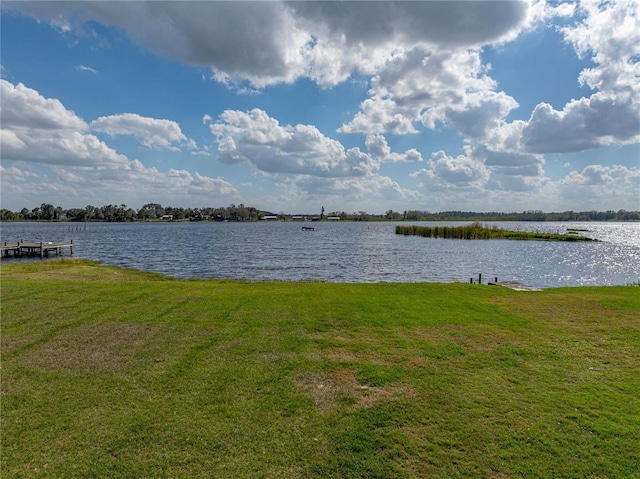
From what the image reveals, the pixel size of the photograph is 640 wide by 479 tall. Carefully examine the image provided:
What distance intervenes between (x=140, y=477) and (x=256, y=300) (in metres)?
9.29

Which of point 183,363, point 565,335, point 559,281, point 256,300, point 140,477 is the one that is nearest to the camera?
point 140,477

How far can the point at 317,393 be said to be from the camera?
6707 millimetres

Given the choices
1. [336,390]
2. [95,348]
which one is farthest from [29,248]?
[336,390]

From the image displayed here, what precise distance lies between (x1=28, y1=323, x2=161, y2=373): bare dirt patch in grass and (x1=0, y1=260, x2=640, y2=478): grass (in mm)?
59

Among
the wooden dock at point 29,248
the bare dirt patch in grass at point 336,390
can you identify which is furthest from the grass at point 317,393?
the wooden dock at point 29,248

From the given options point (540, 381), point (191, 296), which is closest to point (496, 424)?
point (540, 381)

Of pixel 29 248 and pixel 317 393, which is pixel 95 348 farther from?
pixel 29 248

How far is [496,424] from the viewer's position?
5727 mm

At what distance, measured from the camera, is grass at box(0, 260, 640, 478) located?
4.90 m

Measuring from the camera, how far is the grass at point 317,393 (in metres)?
4.90

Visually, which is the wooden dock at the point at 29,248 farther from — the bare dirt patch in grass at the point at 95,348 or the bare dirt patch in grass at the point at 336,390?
the bare dirt patch in grass at the point at 336,390

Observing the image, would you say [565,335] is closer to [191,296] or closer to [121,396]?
[121,396]

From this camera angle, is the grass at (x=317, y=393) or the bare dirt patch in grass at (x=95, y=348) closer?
the grass at (x=317, y=393)

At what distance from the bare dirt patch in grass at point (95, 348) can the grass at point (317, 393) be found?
0.06 metres
